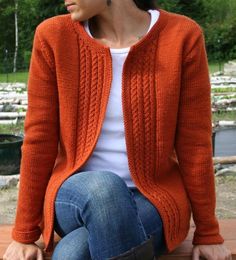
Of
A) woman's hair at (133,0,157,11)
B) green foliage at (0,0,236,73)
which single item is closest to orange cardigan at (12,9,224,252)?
woman's hair at (133,0,157,11)

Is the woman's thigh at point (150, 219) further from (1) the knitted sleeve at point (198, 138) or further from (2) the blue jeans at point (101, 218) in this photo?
(1) the knitted sleeve at point (198, 138)

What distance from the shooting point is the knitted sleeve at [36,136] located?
2092 mm

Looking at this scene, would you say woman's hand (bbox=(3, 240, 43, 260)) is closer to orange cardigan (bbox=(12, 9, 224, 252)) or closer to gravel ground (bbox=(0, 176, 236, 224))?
orange cardigan (bbox=(12, 9, 224, 252))

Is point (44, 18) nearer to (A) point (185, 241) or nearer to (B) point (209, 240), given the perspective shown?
(A) point (185, 241)

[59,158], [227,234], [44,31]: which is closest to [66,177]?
[59,158]

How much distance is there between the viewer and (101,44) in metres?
2.12

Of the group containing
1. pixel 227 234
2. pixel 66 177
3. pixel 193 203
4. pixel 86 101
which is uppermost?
pixel 86 101

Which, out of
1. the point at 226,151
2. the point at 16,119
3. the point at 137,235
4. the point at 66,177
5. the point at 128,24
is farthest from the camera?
the point at 16,119

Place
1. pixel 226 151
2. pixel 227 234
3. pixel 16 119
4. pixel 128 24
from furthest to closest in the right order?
pixel 16 119, pixel 226 151, pixel 227 234, pixel 128 24

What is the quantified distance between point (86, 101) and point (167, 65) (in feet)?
0.94

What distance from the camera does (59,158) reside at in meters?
2.17

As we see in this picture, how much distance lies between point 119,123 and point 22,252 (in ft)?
1.69

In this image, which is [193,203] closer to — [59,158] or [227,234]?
[227,234]

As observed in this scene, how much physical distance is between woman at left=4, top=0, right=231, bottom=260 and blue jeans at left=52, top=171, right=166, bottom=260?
2 cm
